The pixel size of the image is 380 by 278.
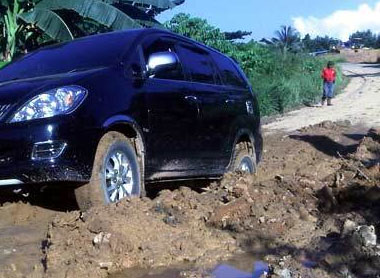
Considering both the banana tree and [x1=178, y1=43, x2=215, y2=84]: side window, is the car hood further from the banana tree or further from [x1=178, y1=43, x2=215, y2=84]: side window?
the banana tree

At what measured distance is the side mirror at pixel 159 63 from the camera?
19.7 feet

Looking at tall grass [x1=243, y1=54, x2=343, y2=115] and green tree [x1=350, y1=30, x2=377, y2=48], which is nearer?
tall grass [x1=243, y1=54, x2=343, y2=115]

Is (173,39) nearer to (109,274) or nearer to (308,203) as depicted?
(308,203)

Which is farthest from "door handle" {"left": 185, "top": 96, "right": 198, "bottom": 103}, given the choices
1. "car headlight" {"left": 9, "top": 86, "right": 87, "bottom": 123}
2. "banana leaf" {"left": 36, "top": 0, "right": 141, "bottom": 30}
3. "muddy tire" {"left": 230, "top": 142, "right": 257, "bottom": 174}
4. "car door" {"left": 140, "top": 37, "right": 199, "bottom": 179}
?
"banana leaf" {"left": 36, "top": 0, "right": 141, "bottom": 30}

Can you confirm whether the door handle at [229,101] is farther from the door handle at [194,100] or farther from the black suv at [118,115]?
the door handle at [194,100]

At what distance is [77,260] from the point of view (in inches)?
167

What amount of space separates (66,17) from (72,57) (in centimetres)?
1566

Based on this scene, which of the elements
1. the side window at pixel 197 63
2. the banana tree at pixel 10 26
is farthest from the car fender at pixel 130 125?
the banana tree at pixel 10 26

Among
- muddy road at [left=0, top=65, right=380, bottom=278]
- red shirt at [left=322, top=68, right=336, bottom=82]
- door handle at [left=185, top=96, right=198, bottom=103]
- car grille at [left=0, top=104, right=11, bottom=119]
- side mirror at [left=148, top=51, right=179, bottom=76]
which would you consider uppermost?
side mirror at [left=148, top=51, right=179, bottom=76]

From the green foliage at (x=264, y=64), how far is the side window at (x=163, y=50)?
15177 mm

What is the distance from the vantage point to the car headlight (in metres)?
5.03

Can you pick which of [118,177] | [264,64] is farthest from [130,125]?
[264,64]

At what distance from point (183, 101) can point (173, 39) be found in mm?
810

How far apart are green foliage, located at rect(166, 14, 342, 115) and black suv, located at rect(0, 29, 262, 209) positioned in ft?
48.5
